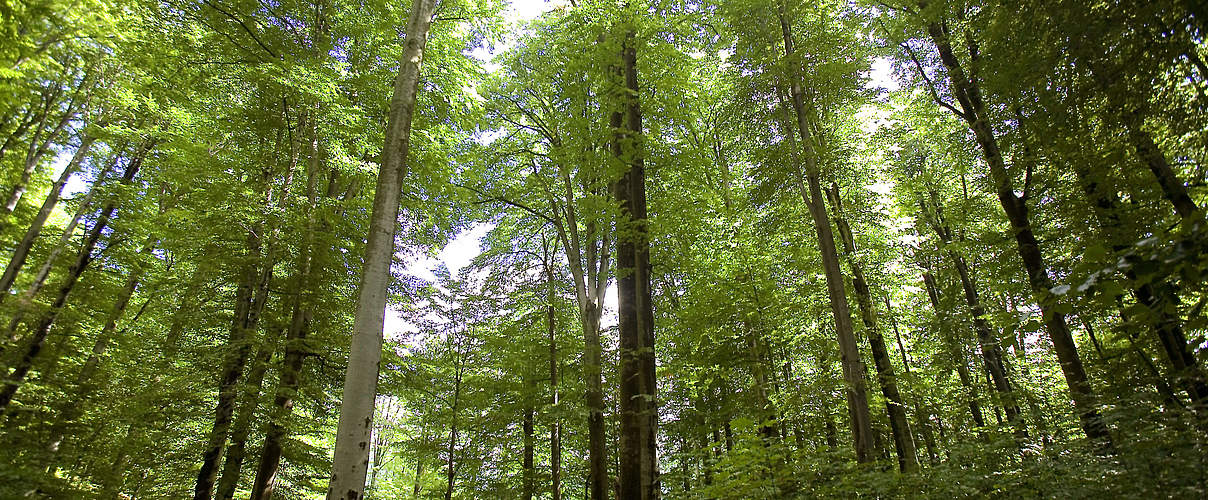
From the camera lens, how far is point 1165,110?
4.57 m

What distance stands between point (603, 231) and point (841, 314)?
3555mm

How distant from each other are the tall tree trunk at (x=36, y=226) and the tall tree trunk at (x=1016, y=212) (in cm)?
1540

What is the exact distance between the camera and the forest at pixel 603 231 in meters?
4.88

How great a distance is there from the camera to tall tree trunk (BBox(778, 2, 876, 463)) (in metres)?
6.25

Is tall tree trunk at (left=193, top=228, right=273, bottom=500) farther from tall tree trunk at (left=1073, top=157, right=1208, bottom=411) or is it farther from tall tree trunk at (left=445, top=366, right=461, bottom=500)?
tall tree trunk at (left=1073, top=157, right=1208, bottom=411)

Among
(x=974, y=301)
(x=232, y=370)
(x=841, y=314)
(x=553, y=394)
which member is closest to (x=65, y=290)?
(x=232, y=370)

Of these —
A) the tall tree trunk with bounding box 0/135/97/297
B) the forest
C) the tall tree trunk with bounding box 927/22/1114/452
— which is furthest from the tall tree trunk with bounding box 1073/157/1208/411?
the tall tree trunk with bounding box 0/135/97/297

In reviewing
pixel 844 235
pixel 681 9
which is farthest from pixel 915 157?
pixel 681 9

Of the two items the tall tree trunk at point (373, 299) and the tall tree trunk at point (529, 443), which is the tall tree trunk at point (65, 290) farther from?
the tall tree trunk at point (529, 443)

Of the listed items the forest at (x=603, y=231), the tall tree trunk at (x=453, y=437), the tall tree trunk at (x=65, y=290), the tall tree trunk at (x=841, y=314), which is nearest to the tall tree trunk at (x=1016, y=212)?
the forest at (x=603, y=231)

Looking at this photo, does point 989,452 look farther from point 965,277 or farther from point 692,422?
point 965,277

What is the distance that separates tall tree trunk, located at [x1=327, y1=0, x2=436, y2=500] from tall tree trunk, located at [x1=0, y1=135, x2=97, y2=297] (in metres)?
7.86

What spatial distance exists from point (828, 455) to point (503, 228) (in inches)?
456

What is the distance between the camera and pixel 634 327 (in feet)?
24.3
